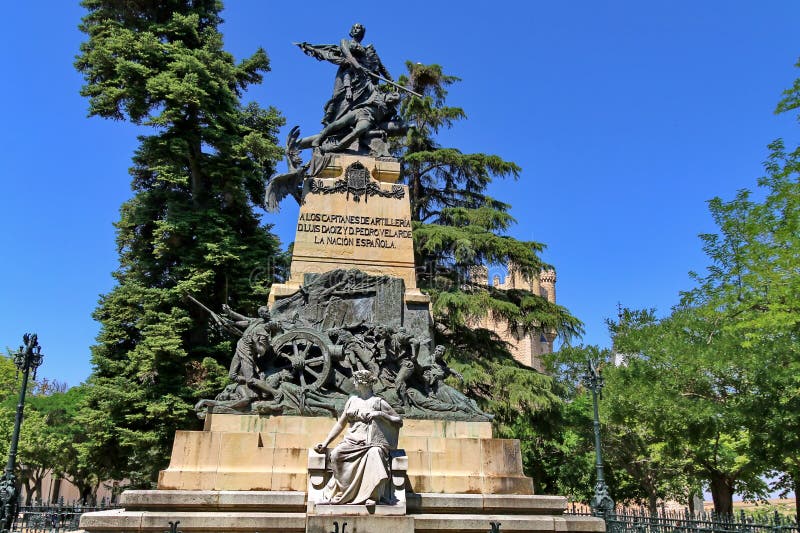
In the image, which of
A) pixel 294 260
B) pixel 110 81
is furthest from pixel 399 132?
pixel 110 81

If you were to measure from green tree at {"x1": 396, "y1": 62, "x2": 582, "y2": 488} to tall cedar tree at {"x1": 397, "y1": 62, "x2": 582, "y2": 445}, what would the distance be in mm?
34

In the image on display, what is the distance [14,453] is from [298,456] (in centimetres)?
949

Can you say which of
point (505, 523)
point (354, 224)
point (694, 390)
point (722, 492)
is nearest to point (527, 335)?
point (722, 492)

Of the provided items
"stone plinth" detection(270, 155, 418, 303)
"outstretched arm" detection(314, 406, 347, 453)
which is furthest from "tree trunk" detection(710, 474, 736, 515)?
"outstretched arm" detection(314, 406, 347, 453)

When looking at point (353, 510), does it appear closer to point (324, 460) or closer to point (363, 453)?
point (363, 453)

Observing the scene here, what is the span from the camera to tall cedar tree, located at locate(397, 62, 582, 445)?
2094 cm

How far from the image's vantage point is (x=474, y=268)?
78.1ft

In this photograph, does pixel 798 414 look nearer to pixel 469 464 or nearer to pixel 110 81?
pixel 469 464

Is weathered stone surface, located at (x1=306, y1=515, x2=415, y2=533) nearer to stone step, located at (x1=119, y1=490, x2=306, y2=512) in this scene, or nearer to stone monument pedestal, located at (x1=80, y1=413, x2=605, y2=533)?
stone monument pedestal, located at (x1=80, y1=413, x2=605, y2=533)

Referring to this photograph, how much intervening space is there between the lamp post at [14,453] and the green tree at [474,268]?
11.5 metres

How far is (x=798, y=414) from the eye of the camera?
16.4m

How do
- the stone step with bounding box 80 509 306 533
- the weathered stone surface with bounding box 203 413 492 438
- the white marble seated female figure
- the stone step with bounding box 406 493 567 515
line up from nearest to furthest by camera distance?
1. the white marble seated female figure
2. the stone step with bounding box 80 509 306 533
3. the stone step with bounding box 406 493 567 515
4. the weathered stone surface with bounding box 203 413 492 438

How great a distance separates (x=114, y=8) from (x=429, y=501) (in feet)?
72.9

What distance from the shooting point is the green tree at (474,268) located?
21.0 meters
